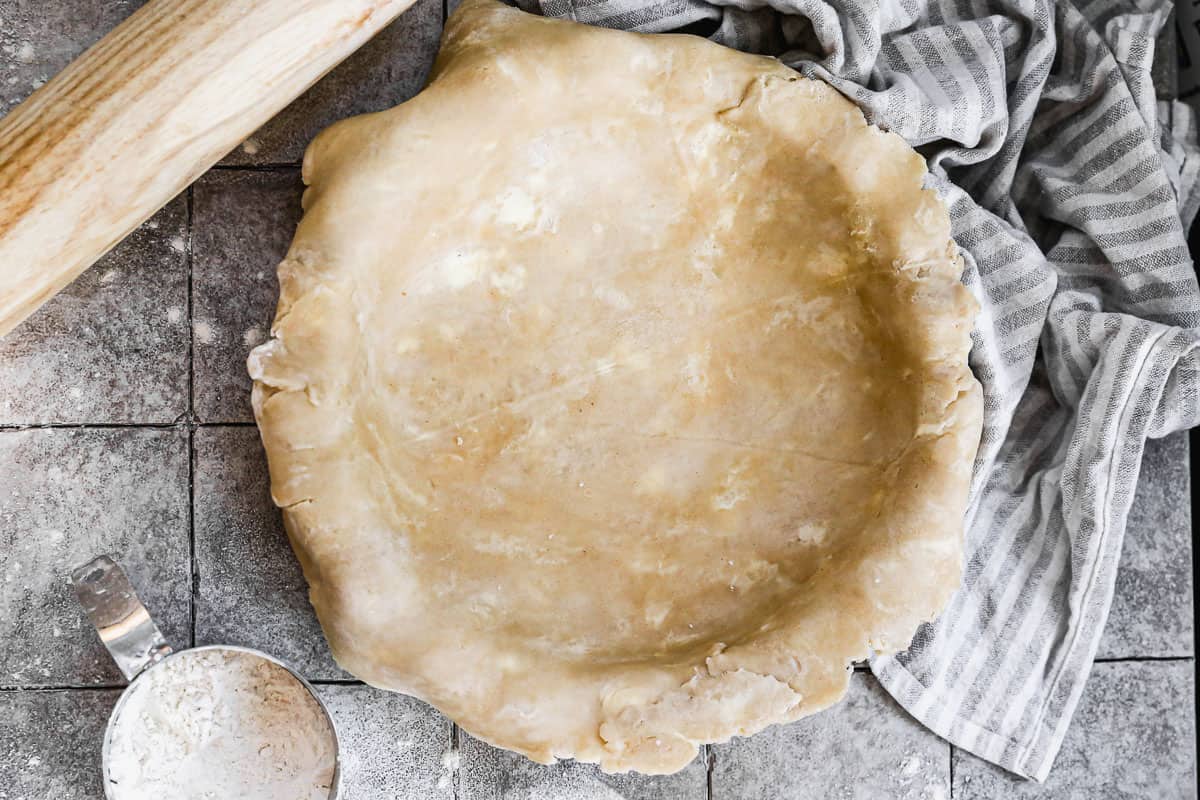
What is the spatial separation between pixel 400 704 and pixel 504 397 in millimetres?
472

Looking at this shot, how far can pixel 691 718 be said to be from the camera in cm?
122

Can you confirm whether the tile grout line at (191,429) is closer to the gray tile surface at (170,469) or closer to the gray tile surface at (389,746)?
the gray tile surface at (170,469)

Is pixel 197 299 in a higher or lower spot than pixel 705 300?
higher

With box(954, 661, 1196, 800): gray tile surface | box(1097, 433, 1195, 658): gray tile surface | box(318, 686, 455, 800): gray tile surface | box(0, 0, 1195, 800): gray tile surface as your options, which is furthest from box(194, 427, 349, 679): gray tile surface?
box(1097, 433, 1195, 658): gray tile surface

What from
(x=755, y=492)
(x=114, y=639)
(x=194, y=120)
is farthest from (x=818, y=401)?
(x=114, y=639)

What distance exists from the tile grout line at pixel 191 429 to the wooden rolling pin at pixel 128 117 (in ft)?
0.75

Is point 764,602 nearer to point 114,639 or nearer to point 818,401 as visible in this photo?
point 818,401

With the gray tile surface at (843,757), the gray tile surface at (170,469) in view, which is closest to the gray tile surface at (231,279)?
the gray tile surface at (170,469)

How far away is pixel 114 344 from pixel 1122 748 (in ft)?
5.26

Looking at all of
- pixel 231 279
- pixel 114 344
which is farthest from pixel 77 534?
pixel 231 279

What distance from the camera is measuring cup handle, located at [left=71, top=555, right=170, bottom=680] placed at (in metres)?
1.33

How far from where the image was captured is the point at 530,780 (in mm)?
1488

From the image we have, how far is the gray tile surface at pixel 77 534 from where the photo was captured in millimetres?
1422

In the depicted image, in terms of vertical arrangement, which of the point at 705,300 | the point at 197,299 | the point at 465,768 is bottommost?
the point at 465,768
